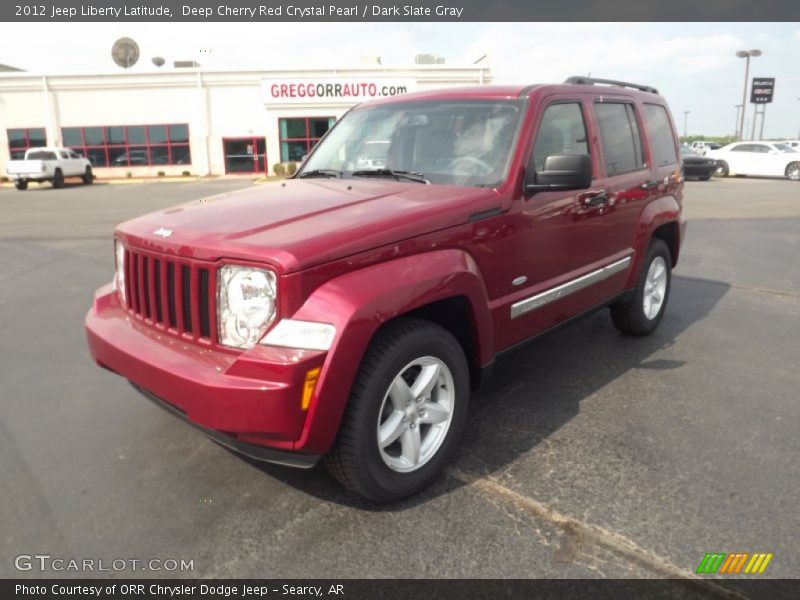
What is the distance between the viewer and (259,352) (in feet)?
8.20

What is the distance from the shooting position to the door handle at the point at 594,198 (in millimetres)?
4023

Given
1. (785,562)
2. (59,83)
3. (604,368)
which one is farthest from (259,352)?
(59,83)

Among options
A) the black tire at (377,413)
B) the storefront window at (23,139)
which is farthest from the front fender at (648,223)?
the storefront window at (23,139)

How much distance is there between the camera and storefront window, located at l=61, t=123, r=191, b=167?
35.8 m

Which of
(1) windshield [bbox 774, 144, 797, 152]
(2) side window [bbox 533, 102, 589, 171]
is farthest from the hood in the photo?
(1) windshield [bbox 774, 144, 797, 152]

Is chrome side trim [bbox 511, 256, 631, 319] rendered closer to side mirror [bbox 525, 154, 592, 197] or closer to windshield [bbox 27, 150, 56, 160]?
side mirror [bbox 525, 154, 592, 197]

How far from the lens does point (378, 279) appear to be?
8.86ft

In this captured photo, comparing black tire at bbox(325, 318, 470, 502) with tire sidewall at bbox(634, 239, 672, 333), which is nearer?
black tire at bbox(325, 318, 470, 502)

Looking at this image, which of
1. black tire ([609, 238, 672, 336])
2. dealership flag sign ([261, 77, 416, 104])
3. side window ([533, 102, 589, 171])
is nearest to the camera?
side window ([533, 102, 589, 171])

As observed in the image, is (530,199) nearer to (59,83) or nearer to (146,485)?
(146,485)

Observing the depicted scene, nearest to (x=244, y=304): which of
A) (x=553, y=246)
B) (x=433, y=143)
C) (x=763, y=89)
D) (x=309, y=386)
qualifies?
(x=309, y=386)

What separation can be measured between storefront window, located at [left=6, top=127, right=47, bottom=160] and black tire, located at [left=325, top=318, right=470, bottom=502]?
39735 millimetres
